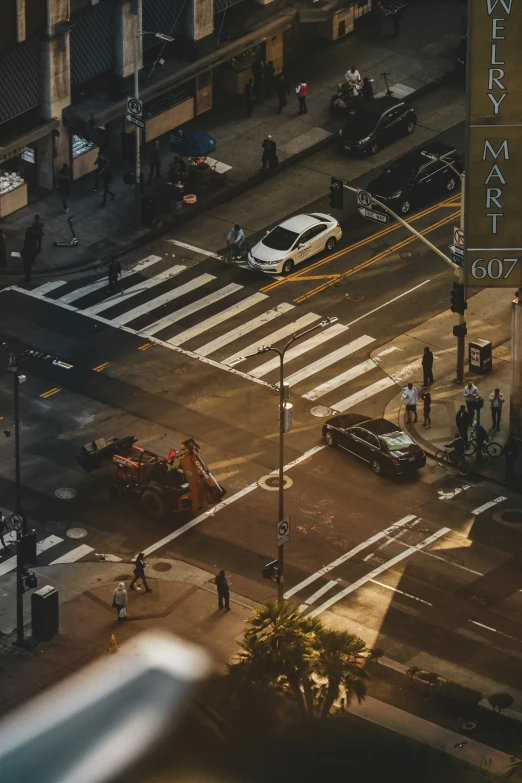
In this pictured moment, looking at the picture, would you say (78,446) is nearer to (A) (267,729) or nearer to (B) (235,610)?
(B) (235,610)

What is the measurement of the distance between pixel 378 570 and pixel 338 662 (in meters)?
7.70

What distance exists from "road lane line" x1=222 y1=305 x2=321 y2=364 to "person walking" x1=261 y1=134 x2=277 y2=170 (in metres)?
10.6

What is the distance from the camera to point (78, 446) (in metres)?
66.7

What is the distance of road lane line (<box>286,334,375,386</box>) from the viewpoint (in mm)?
70875

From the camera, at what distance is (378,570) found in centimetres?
6125

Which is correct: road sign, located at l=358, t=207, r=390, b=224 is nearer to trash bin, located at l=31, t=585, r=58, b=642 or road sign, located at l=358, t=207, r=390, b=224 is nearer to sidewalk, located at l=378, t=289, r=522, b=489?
sidewalk, located at l=378, t=289, r=522, b=489

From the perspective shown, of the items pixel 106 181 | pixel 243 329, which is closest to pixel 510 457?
pixel 243 329

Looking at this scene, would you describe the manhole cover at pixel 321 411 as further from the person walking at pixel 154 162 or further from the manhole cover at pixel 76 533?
the person walking at pixel 154 162

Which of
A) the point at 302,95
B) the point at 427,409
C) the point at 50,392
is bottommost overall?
the point at 50,392

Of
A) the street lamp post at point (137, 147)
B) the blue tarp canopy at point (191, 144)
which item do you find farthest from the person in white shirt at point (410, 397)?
the blue tarp canopy at point (191, 144)

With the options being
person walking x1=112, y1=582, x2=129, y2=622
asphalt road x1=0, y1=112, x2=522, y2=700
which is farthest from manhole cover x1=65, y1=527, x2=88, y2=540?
person walking x1=112, y1=582, x2=129, y2=622

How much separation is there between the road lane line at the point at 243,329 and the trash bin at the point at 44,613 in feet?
53.3

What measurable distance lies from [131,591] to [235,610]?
320 centimetres

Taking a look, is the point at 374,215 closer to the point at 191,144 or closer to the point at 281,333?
the point at 281,333
